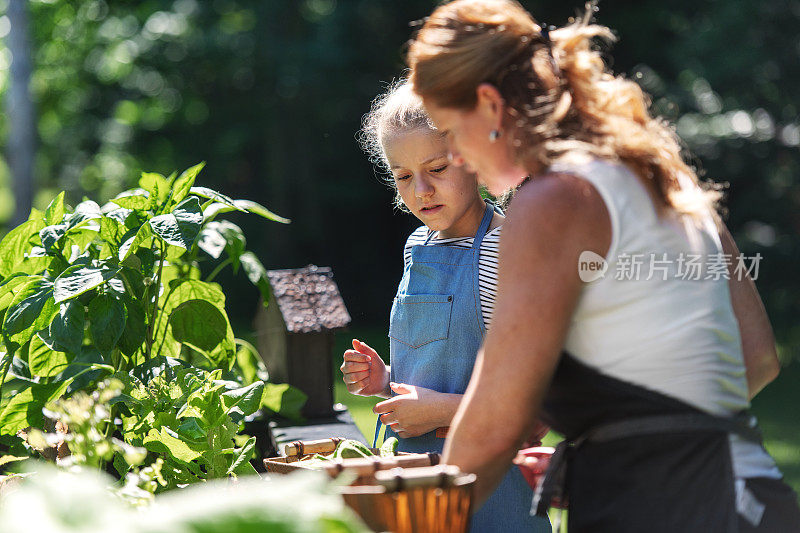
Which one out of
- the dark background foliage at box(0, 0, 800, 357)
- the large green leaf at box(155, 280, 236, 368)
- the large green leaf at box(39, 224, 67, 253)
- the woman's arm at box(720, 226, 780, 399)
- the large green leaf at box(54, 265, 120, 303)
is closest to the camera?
the woman's arm at box(720, 226, 780, 399)

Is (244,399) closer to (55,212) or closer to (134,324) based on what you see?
(134,324)

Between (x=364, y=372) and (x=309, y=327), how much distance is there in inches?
35.8

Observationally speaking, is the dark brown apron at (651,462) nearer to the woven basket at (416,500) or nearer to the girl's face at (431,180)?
the woven basket at (416,500)

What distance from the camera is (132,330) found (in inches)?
87.7

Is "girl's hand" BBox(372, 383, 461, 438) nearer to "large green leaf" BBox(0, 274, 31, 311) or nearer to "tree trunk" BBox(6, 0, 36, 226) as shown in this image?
"large green leaf" BBox(0, 274, 31, 311)

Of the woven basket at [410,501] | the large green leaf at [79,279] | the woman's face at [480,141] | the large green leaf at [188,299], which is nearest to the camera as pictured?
the woven basket at [410,501]

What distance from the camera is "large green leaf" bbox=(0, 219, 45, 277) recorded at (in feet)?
7.55

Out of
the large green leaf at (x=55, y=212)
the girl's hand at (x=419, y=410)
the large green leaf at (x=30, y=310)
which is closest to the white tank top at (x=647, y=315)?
the girl's hand at (x=419, y=410)

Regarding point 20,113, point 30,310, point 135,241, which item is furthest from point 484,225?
point 20,113

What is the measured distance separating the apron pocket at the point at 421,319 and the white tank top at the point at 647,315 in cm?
84

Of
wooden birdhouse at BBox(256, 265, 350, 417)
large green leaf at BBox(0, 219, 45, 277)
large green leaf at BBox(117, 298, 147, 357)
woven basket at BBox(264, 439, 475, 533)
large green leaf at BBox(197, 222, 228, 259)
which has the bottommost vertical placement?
wooden birdhouse at BBox(256, 265, 350, 417)

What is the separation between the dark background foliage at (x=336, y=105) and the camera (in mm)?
9180

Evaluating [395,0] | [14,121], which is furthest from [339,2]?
[14,121]

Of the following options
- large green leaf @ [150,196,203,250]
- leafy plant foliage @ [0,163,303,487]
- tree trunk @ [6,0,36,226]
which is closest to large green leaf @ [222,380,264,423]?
leafy plant foliage @ [0,163,303,487]
